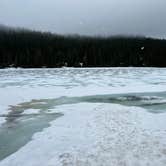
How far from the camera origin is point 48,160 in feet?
22.2

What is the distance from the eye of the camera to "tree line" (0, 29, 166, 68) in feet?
336

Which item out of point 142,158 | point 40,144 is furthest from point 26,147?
point 142,158

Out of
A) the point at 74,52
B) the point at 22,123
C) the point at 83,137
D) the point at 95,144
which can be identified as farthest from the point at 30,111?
the point at 74,52

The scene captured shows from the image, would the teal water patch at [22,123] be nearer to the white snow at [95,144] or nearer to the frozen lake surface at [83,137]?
the frozen lake surface at [83,137]

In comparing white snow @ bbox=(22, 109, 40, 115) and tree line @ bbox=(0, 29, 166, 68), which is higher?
tree line @ bbox=(0, 29, 166, 68)

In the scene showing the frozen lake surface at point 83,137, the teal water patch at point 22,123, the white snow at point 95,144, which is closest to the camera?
the white snow at point 95,144

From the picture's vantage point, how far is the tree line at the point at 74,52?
336 ft

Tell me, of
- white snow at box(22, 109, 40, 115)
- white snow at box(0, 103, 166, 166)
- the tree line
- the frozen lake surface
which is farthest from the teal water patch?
the tree line

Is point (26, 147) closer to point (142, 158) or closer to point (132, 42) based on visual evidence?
point (142, 158)

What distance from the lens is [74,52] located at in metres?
110

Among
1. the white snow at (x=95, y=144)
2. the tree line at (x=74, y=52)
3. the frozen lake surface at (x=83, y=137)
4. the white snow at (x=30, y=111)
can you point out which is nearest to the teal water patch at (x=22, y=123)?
the frozen lake surface at (x=83, y=137)

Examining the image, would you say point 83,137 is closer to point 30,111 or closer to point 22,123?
point 22,123

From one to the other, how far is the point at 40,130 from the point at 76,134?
1425mm

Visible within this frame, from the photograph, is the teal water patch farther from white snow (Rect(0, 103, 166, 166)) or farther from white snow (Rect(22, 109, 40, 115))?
white snow (Rect(0, 103, 166, 166))
